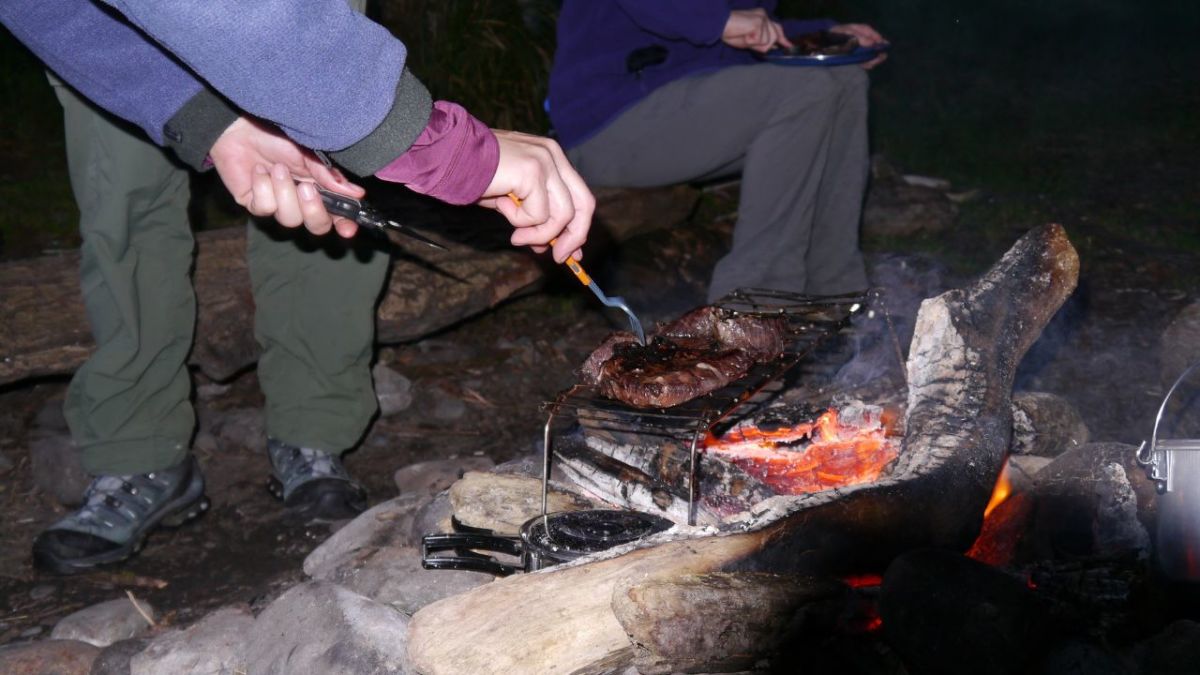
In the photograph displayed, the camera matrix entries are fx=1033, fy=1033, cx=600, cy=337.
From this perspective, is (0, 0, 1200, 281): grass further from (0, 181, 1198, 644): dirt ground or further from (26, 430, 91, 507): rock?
(26, 430, 91, 507): rock

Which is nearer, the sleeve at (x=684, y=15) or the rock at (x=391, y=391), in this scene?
the sleeve at (x=684, y=15)

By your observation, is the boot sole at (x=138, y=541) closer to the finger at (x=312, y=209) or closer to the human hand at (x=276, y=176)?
the human hand at (x=276, y=176)

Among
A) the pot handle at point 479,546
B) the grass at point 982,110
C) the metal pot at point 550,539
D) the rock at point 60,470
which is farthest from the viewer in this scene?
the grass at point 982,110

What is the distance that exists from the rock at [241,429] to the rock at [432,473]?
0.88 m

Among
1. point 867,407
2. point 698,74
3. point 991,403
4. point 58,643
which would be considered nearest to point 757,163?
point 698,74

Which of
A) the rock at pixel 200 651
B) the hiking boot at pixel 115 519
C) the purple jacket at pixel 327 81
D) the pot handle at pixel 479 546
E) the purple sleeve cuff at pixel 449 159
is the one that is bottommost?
the hiking boot at pixel 115 519

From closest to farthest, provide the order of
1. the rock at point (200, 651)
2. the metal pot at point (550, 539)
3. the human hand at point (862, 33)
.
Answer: the metal pot at point (550, 539), the rock at point (200, 651), the human hand at point (862, 33)

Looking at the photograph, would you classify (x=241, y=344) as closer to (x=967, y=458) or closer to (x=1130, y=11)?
(x=967, y=458)

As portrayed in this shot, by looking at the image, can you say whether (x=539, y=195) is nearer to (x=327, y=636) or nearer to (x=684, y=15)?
(x=327, y=636)

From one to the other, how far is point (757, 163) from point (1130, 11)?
15.0m

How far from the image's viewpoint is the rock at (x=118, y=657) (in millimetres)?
3215

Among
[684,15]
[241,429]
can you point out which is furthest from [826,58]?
[241,429]

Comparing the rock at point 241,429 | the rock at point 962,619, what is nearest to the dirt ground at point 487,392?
the rock at point 241,429

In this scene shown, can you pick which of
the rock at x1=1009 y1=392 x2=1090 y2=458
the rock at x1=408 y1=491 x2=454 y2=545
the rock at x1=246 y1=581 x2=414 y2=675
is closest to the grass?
the rock at x1=1009 y1=392 x2=1090 y2=458
